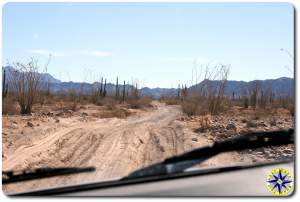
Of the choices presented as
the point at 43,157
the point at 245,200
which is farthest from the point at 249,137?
the point at 43,157

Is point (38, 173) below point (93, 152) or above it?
above

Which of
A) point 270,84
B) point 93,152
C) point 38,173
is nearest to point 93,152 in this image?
point 93,152

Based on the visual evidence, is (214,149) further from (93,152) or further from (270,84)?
(270,84)

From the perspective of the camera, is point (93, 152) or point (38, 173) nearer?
point (38, 173)

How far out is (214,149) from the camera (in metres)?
2.52

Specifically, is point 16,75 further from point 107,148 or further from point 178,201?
point 178,201

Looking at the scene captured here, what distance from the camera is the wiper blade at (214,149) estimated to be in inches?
90.7

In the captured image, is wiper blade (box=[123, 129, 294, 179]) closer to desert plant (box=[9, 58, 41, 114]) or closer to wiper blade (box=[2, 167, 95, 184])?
wiper blade (box=[2, 167, 95, 184])

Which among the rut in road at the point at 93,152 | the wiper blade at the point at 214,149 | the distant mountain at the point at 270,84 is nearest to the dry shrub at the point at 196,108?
the distant mountain at the point at 270,84

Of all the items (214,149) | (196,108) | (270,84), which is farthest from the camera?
(196,108)

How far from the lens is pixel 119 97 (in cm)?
4009

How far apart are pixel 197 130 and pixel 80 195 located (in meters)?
10.3

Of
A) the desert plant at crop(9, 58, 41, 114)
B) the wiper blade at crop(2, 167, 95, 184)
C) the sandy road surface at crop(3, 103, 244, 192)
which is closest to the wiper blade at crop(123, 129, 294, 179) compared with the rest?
the wiper blade at crop(2, 167, 95, 184)

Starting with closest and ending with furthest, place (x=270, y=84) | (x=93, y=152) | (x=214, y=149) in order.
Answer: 1. (x=214, y=149)
2. (x=93, y=152)
3. (x=270, y=84)
